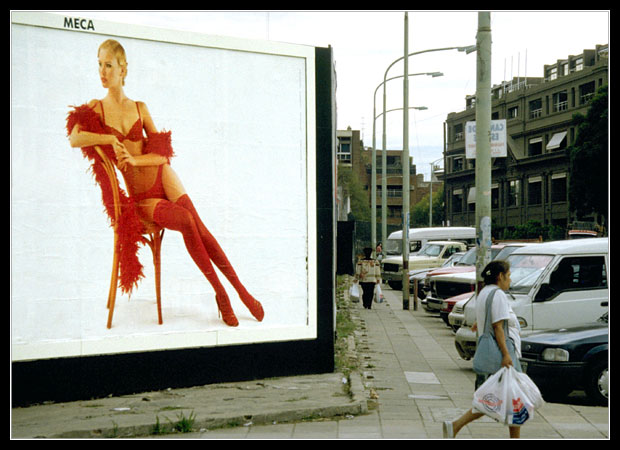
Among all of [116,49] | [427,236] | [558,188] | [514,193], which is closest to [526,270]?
[116,49]

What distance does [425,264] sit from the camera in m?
29.8

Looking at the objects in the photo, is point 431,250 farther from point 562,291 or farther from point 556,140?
point 556,140

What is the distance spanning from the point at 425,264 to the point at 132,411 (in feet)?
73.6

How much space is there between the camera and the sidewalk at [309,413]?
750 cm

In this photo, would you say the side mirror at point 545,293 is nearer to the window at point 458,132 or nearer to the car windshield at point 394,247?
the car windshield at point 394,247

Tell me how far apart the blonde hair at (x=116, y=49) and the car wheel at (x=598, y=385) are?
6.62 metres

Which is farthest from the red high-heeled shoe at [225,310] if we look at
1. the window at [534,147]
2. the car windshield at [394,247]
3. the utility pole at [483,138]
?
the window at [534,147]

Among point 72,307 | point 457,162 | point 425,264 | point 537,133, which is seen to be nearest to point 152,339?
point 72,307

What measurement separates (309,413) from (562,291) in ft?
17.9

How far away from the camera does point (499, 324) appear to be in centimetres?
673

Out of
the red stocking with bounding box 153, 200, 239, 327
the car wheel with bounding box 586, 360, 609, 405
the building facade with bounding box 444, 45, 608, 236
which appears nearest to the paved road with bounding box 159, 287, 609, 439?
the car wheel with bounding box 586, 360, 609, 405

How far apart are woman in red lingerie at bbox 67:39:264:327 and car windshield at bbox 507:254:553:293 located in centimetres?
502

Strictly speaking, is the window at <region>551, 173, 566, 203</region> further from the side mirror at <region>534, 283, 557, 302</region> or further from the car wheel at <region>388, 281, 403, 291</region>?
the side mirror at <region>534, 283, 557, 302</region>
